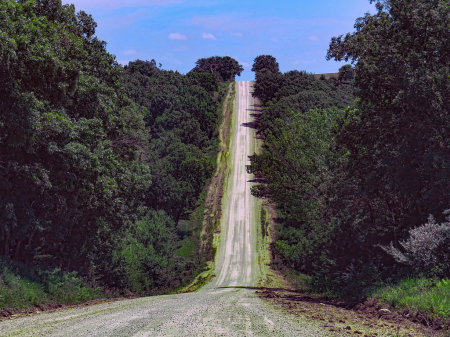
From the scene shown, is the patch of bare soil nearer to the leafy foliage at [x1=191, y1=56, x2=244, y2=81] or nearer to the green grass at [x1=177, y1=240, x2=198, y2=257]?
the green grass at [x1=177, y1=240, x2=198, y2=257]

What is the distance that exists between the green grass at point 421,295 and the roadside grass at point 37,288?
1124 cm

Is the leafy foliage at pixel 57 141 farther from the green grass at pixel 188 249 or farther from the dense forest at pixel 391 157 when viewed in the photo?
the green grass at pixel 188 249

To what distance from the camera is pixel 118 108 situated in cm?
2275

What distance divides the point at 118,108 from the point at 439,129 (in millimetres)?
→ 16196

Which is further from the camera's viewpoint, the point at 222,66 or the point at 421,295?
the point at 222,66

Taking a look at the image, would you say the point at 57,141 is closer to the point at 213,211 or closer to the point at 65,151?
the point at 65,151

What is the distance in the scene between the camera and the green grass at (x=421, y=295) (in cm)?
933

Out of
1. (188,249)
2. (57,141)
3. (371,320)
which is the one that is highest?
(57,141)

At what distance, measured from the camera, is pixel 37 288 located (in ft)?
47.3

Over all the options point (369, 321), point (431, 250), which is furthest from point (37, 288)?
point (431, 250)

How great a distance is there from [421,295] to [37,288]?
12.6 meters

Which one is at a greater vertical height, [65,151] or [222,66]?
[222,66]

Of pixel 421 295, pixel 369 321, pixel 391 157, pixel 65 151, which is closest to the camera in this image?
pixel 369 321

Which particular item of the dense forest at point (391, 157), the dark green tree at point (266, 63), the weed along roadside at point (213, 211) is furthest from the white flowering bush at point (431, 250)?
the dark green tree at point (266, 63)
